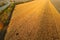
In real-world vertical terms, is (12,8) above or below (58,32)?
above

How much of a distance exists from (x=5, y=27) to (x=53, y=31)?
13.9 inches

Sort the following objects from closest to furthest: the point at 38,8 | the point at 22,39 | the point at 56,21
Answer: the point at 22,39 → the point at 56,21 → the point at 38,8

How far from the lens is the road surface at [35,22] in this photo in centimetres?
72

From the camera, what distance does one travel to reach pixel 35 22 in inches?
32.2

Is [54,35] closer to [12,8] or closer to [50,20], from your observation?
[50,20]

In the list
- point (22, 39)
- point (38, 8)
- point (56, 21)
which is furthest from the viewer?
point (38, 8)

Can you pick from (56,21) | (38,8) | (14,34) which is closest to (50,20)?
(56,21)

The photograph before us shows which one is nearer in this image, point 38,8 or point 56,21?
point 56,21

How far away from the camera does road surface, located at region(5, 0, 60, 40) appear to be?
0.72m

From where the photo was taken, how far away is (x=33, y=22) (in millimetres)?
820

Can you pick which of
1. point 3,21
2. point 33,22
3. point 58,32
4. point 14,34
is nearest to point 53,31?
point 58,32

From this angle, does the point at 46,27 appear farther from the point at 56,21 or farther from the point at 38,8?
the point at 38,8

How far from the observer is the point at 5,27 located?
788 mm

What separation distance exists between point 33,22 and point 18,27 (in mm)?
123
